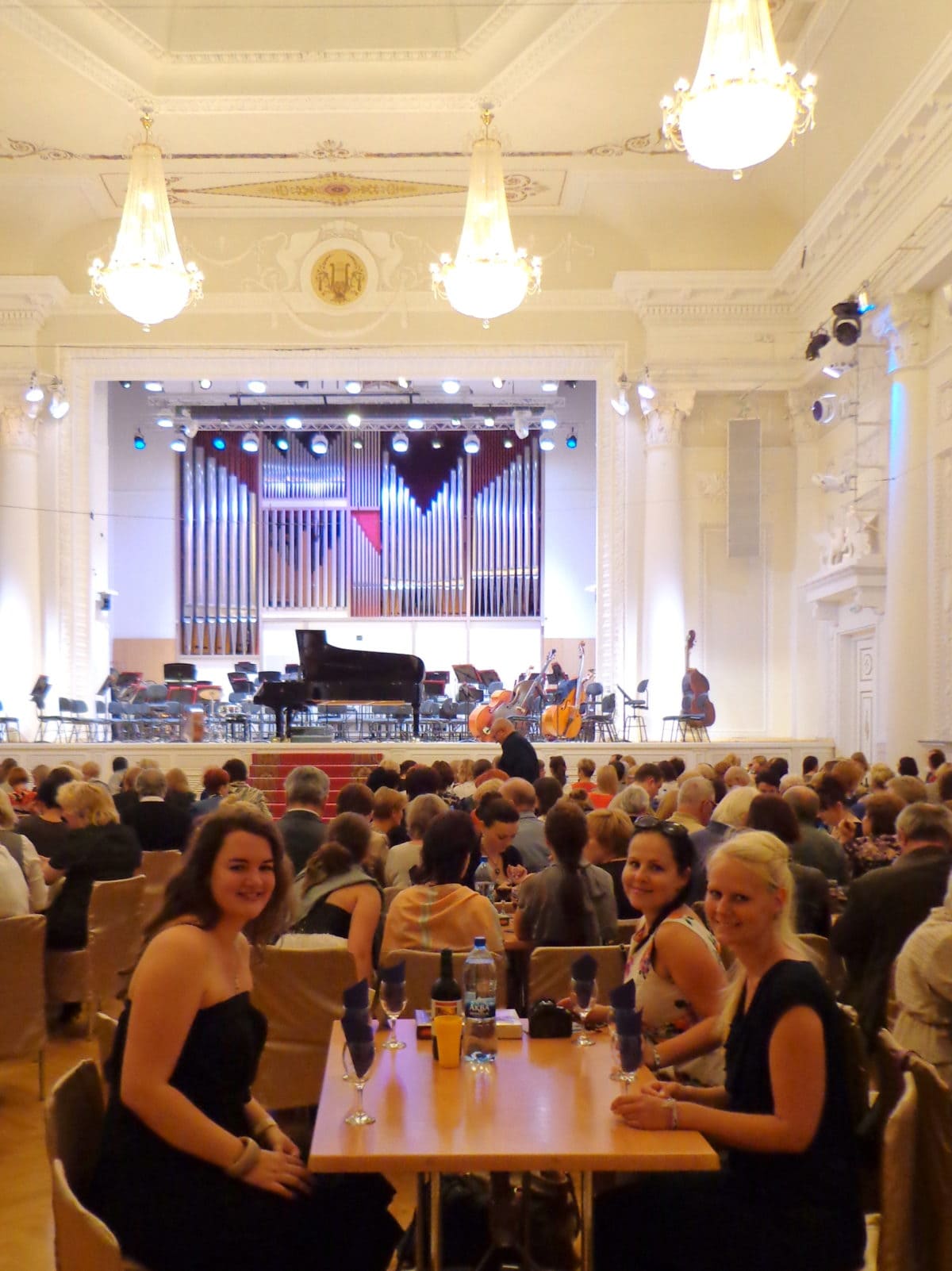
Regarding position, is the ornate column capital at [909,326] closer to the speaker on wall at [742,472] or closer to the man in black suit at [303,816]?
the speaker on wall at [742,472]

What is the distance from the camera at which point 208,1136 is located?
2.18m

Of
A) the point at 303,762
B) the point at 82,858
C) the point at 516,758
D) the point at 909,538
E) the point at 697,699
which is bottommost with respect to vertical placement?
the point at 303,762

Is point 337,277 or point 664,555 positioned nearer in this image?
point 664,555

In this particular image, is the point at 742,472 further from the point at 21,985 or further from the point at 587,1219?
the point at 587,1219

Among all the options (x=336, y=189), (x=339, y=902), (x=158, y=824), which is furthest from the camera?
(x=336, y=189)

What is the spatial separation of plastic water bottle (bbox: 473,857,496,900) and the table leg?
87.9 inches

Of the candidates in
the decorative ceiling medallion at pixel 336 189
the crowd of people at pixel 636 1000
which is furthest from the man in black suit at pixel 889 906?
the decorative ceiling medallion at pixel 336 189

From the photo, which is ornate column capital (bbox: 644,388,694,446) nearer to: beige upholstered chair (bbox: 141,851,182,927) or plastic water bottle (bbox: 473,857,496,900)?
beige upholstered chair (bbox: 141,851,182,927)

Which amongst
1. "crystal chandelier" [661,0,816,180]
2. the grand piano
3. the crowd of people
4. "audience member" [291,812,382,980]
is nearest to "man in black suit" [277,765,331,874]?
the crowd of people

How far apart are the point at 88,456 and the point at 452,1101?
15.0 metres

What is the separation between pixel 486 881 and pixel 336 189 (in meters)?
12.3

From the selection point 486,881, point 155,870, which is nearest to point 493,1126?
point 486,881

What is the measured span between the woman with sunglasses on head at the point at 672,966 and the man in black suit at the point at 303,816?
2091mm

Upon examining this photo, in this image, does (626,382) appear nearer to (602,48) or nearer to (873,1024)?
(602,48)
